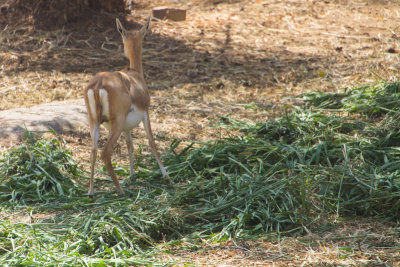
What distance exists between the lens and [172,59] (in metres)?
10.2

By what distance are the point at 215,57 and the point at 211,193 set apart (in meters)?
5.66

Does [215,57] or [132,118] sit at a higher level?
[132,118]

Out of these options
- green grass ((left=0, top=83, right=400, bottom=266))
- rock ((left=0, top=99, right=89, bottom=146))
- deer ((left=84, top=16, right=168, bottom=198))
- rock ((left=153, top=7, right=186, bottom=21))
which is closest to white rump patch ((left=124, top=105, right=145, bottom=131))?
deer ((left=84, top=16, right=168, bottom=198))

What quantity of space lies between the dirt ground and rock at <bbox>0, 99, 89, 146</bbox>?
27 centimetres

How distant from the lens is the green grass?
13.2 ft


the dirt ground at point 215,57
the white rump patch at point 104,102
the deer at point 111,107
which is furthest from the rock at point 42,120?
the white rump patch at point 104,102

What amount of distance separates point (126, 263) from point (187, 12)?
9.93m

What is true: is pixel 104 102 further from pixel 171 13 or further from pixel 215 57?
pixel 171 13

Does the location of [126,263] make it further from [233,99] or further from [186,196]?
[233,99]

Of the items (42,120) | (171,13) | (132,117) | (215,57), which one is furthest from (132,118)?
(171,13)

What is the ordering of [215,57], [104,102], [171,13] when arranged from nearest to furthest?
[104,102]
[215,57]
[171,13]

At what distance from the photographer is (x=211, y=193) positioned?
5.04 meters

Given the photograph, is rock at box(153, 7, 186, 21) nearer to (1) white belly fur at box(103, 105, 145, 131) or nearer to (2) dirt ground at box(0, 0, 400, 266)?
(2) dirt ground at box(0, 0, 400, 266)

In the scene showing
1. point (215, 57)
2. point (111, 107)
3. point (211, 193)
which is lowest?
point (211, 193)
